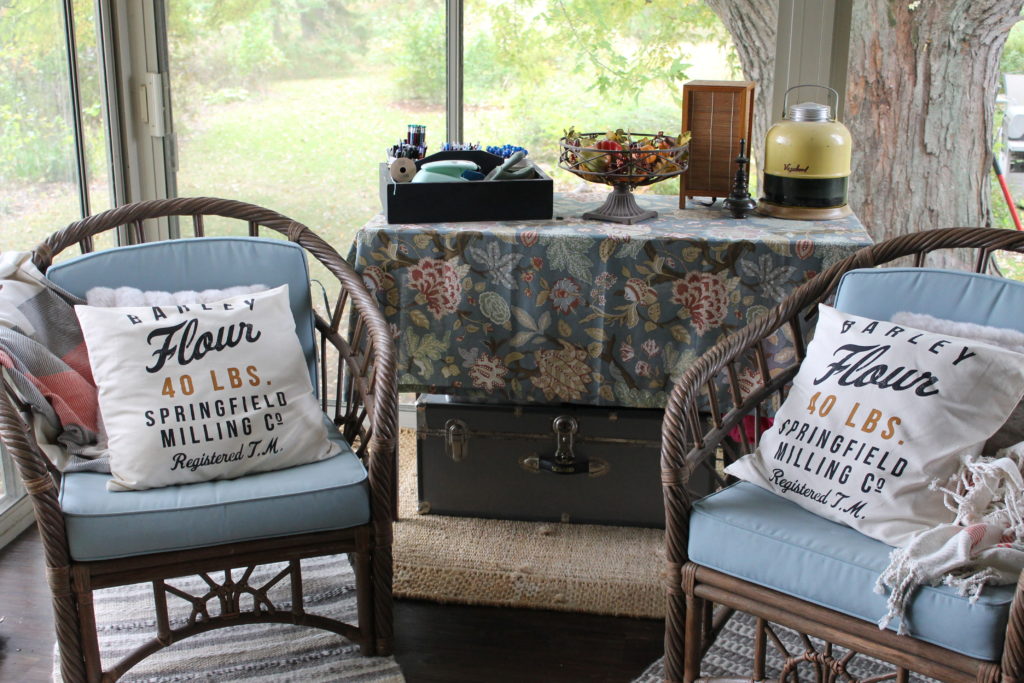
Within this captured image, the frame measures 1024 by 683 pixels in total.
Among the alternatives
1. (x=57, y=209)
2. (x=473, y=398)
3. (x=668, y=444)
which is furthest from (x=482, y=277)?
(x=57, y=209)

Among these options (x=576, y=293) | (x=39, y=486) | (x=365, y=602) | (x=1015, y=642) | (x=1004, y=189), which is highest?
(x=1004, y=189)

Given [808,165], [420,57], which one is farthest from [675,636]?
A: [420,57]

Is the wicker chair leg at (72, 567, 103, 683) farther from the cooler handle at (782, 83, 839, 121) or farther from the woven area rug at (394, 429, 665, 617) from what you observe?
the cooler handle at (782, 83, 839, 121)

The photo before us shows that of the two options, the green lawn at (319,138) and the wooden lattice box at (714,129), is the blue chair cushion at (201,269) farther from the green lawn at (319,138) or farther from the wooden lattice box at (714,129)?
the wooden lattice box at (714,129)

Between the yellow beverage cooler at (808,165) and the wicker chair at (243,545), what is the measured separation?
3.32 ft

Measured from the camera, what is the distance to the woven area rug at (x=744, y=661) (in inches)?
82.2

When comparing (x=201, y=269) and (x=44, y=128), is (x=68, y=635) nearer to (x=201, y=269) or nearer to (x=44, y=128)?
(x=201, y=269)

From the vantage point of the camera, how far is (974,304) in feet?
6.44

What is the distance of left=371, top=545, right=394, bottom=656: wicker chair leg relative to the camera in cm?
204

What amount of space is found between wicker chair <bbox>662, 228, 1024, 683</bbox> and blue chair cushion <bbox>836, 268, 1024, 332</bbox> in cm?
1

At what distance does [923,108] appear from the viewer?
266 cm

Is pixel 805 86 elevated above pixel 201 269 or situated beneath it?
elevated above

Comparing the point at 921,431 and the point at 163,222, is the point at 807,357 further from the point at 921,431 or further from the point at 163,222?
the point at 163,222

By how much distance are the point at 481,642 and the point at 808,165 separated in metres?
1.30
